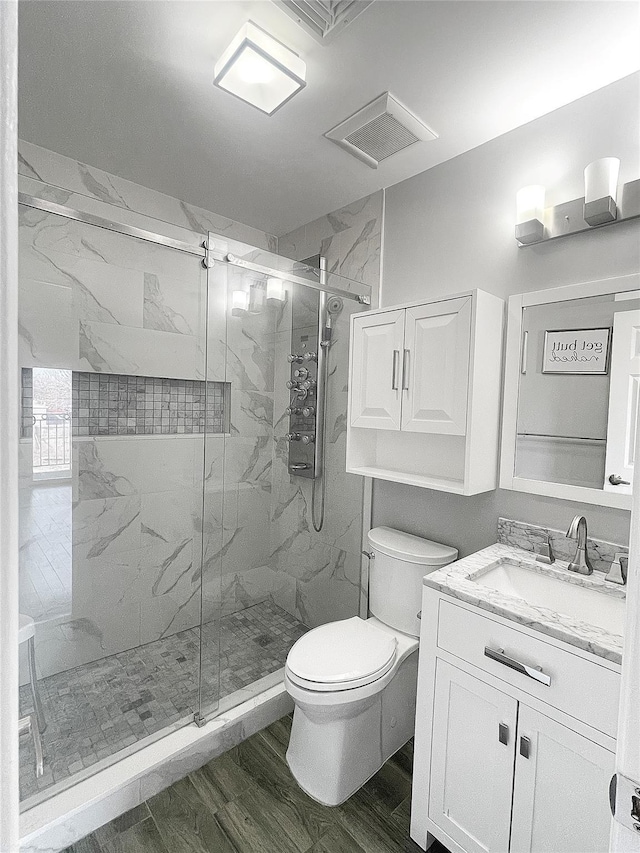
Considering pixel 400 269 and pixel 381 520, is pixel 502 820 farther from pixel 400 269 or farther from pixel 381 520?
pixel 400 269

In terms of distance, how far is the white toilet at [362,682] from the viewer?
158 cm

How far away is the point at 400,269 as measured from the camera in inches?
88.4

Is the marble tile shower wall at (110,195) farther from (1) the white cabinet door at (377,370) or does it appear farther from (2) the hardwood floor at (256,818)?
(2) the hardwood floor at (256,818)

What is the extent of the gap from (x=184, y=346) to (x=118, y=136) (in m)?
0.93

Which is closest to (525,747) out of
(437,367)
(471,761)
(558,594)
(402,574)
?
(471,761)

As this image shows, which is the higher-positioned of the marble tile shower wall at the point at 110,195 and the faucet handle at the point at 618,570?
the marble tile shower wall at the point at 110,195

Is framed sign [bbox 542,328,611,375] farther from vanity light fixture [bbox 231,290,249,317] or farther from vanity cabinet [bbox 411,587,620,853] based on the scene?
vanity light fixture [bbox 231,290,249,317]

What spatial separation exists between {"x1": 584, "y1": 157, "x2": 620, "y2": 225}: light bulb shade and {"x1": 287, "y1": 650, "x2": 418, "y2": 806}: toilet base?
1841 millimetres

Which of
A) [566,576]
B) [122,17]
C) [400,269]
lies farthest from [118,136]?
[566,576]

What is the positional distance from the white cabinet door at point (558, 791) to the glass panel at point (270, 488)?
1.18 m

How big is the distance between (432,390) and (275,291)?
34.2 inches

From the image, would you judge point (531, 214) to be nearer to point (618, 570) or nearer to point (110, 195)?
point (618, 570)

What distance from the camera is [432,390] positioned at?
1840 millimetres

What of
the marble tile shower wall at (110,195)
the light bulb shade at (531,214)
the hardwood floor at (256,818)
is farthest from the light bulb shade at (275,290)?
the hardwood floor at (256,818)
